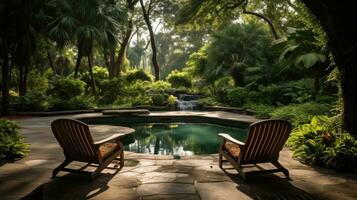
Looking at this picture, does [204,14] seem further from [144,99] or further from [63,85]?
[63,85]

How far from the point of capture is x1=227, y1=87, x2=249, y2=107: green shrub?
588 inches

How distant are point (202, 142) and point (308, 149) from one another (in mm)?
3999

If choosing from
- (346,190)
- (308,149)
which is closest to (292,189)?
(346,190)

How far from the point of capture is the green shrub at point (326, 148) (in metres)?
4.96

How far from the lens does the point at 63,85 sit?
14602mm

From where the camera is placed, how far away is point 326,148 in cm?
526

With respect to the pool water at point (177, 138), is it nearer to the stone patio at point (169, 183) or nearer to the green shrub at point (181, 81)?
the stone patio at point (169, 183)

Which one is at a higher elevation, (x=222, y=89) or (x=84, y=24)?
(x=84, y=24)

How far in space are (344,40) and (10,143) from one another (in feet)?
18.7

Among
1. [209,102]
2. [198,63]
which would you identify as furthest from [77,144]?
[198,63]

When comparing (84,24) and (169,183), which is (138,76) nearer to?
(84,24)

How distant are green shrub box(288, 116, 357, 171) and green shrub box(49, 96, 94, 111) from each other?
10.2 metres

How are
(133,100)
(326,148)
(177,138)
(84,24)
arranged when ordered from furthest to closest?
1. (84,24)
2. (133,100)
3. (177,138)
4. (326,148)

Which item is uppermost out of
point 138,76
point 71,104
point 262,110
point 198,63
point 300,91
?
point 198,63
